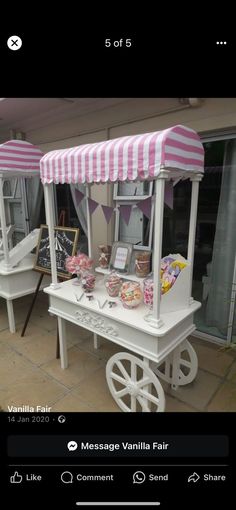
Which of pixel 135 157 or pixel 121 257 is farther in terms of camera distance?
pixel 121 257

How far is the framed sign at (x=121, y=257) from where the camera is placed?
93.0 inches

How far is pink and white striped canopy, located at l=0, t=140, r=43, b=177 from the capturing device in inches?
99.0

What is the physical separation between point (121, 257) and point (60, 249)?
1.96 ft

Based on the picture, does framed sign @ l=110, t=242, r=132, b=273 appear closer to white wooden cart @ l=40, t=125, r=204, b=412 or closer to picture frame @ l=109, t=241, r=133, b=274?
picture frame @ l=109, t=241, r=133, b=274

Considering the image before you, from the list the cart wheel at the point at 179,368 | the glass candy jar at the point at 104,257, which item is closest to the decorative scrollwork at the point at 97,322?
the cart wheel at the point at 179,368

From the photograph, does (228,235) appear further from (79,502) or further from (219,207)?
(79,502)

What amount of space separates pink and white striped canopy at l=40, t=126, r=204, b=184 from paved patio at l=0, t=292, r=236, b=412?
153 cm

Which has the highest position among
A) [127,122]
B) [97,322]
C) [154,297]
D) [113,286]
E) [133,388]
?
[127,122]

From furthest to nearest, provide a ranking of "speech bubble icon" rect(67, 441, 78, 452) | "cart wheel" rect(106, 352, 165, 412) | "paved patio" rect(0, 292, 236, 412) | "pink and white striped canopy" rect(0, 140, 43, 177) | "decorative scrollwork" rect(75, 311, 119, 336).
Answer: "pink and white striped canopy" rect(0, 140, 43, 177), "paved patio" rect(0, 292, 236, 412), "decorative scrollwork" rect(75, 311, 119, 336), "cart wheel" rect(106, 352, 165, 412), "speech bubble icon" rect(67, 441, 78, 452)

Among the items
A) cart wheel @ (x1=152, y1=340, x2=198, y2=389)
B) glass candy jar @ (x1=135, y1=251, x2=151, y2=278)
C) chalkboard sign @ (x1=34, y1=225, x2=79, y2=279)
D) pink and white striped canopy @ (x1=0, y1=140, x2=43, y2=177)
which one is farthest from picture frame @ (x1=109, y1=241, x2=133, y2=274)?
pink and white striped canopy @ (x1=0, y1=140, x2=43, y2=177)

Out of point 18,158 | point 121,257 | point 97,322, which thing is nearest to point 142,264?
point 121,257

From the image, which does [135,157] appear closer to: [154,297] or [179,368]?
[154,297]

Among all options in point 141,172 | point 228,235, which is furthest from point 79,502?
point 228,235

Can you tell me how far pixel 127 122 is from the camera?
273 centimetres
